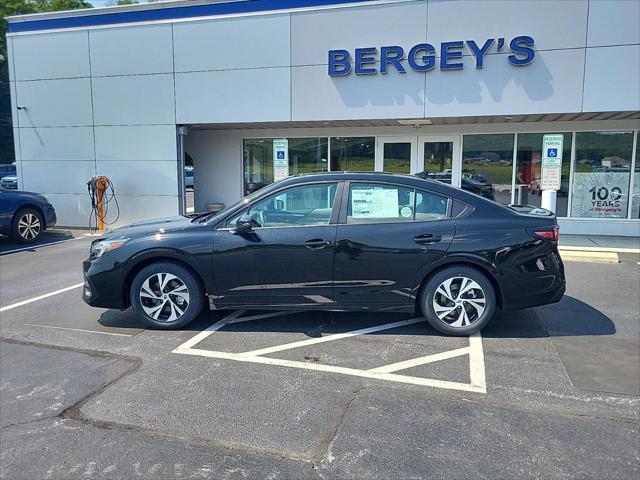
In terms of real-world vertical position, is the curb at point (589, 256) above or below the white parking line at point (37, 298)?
above

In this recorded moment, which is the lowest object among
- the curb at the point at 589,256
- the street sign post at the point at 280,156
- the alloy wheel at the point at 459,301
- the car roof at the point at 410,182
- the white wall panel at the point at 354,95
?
the curb at the point at 589,256

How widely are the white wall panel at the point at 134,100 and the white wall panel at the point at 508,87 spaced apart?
6.45 meters

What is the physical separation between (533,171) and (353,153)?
452 cm

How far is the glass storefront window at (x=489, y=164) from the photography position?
1241cm

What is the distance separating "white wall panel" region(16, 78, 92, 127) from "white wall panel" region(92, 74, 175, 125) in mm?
362

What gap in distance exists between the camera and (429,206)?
5.05m

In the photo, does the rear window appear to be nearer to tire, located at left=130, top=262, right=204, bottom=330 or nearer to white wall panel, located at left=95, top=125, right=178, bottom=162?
tire, located at left=130, top=262, right=204, bottom=330

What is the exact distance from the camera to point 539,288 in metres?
4.93

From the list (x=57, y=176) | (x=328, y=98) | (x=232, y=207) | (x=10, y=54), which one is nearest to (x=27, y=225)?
(x=57, y=176)

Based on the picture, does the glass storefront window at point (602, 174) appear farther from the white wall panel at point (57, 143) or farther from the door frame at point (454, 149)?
the white wall panel at point (57, 143)

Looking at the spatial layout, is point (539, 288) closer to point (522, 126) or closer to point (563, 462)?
point (563, 462)

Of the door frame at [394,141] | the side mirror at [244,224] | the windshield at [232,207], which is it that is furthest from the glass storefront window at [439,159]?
the side mirror at [244,224]

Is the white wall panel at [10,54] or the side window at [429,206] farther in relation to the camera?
the white wall panel at [10,54]

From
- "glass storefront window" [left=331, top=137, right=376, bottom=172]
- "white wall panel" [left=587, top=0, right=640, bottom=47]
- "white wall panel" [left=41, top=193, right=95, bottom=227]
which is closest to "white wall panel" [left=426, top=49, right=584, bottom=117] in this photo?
"white wall panel" [left=587, top=0, right=640, bottom=47]
